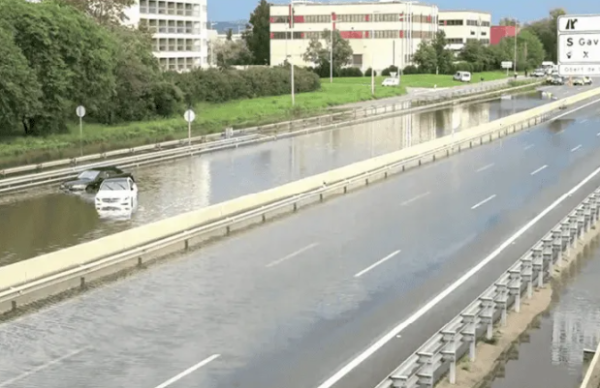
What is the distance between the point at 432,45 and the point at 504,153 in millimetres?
93712

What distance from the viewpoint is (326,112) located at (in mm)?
80875

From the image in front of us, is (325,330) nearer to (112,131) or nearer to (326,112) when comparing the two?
(112,131)

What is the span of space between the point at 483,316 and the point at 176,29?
3811 inches

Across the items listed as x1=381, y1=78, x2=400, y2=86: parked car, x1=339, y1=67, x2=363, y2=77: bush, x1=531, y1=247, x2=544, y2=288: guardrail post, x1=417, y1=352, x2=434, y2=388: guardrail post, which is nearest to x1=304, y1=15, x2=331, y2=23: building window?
x1=339, y1=67, x2=363, y2=77: bush

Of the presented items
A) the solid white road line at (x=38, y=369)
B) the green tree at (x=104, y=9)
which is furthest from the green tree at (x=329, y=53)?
the solid white road line at (x=38, y=369)

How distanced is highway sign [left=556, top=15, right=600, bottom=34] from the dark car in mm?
29308

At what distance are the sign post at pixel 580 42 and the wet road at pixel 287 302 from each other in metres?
6.51

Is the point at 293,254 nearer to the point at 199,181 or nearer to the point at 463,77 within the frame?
the point at 199,181

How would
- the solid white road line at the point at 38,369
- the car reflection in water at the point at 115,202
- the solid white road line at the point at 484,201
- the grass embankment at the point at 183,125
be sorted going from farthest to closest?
the grass embankment at the point at 183,125, the solid white road line at the point at 484,201, the car reflection in water at the point at 115,202, the solid white road line at the point at 38,369

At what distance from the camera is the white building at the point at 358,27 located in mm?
143625

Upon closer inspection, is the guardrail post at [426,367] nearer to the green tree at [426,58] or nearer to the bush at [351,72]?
the bush at [351,72]

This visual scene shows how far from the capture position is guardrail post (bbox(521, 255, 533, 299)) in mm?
21922

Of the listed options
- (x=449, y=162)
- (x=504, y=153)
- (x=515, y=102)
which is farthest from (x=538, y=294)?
(x=515, y=102)

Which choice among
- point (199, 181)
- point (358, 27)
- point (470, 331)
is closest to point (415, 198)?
point (199, 181)
